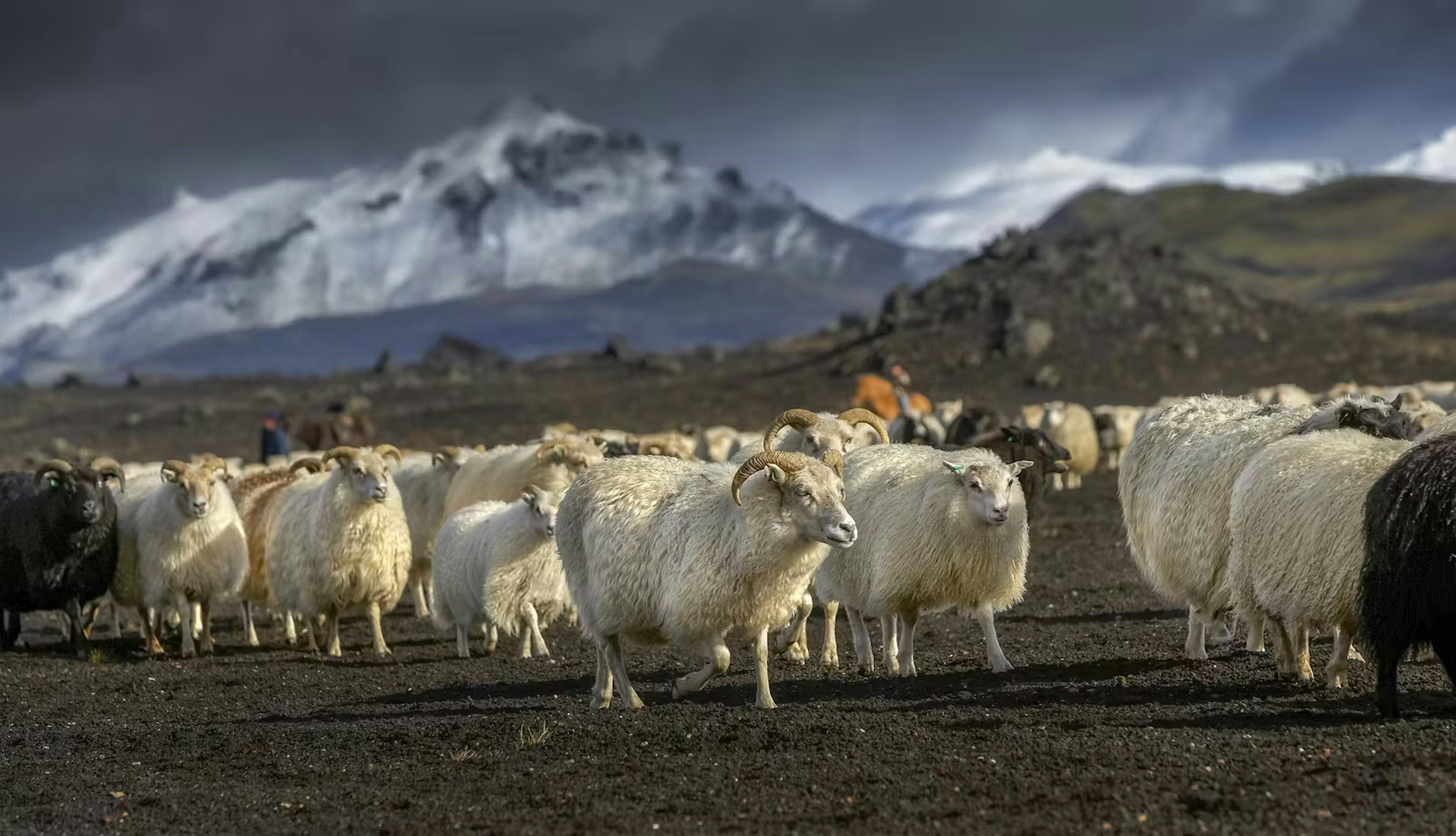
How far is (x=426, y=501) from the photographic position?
19.8 m

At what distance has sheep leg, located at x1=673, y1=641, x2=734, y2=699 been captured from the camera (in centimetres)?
1012

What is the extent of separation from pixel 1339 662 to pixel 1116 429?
88.7ft

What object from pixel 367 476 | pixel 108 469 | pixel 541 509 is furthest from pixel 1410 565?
pixel 108 469

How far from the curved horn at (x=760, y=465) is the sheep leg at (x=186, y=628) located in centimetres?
776

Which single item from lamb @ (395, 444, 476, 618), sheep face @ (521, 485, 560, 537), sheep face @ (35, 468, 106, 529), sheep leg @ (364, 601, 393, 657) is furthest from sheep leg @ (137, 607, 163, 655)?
sheep face @ (521, 485, 560, 537)

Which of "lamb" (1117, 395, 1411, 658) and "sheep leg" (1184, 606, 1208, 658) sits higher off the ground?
"lamb" (1117, 395, 1411, 658)

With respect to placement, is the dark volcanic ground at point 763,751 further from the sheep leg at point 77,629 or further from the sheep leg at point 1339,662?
the sheep leg at point 77,629

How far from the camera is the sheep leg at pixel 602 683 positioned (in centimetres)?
1077

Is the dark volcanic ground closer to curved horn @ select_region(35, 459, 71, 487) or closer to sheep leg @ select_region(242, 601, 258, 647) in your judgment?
sheep leg @ select_region(242, 601, 258, 647)

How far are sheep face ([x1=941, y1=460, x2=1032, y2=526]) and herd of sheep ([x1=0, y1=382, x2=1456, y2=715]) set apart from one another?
2cm

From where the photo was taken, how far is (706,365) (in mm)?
97625

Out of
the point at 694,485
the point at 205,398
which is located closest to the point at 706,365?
the point at 205,398

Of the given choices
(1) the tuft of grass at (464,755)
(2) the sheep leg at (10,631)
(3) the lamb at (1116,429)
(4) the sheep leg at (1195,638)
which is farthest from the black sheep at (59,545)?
(3) the lamb at (1116,429)

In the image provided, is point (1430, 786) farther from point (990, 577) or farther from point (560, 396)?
point (560, 396)
